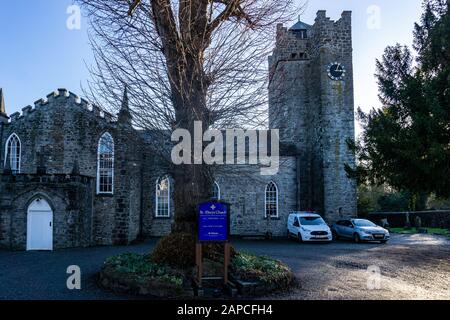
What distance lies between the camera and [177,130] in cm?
1078

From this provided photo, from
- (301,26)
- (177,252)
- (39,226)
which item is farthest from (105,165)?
(301,26)

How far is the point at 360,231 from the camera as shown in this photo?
2359 centimetres

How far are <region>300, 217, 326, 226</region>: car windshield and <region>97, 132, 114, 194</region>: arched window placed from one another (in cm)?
1118

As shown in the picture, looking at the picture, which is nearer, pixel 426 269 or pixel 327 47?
pixel 426 269

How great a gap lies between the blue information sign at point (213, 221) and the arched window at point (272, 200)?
1806cm

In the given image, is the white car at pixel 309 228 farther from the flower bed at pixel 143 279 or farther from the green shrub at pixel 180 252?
the flower bed at pixel 143 279

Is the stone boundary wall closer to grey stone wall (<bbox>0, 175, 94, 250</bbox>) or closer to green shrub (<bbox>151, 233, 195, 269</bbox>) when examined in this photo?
grey stone wall (<bbox>0, 175, 94, 250</bbox>)

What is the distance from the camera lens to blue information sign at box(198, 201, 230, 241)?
9617 millimetres

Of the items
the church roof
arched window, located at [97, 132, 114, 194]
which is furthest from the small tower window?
arched window, located at [97, 132, 114, 194]

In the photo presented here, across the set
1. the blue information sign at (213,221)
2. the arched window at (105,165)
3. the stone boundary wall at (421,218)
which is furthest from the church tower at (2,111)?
the stone boundary wall at (421,218)

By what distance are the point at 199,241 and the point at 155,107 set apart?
3817 mm
